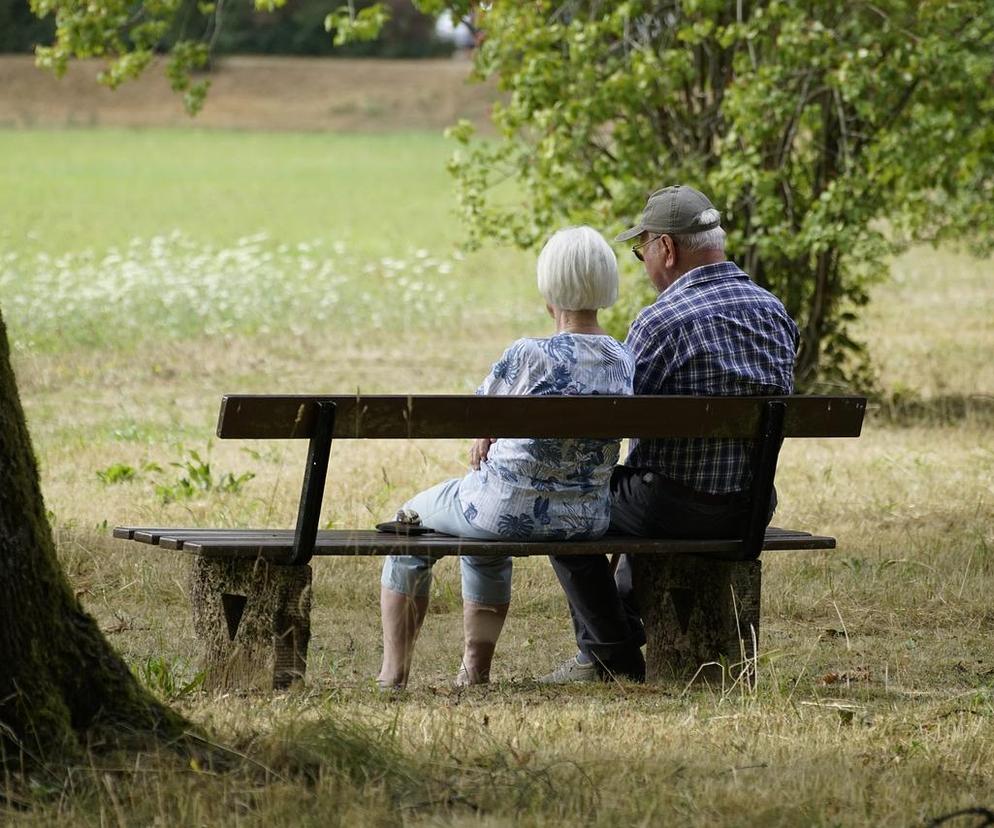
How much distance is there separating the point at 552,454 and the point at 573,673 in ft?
2.86

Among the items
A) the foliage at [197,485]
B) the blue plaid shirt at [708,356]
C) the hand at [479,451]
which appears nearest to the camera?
the hand at [479,451]

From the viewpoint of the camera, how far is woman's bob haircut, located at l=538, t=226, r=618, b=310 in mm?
5168

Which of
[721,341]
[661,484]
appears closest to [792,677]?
[661,484]

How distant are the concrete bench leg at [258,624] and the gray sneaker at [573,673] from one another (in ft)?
3.02

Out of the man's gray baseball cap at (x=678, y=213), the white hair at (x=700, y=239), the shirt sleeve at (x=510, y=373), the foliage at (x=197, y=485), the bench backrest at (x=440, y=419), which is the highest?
the man's gray baseball cap at (x=678, y=213)

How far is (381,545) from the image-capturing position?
5055 millimetres

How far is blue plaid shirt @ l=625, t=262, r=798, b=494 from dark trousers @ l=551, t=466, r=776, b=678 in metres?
0.05

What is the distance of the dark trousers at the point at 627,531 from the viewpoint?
214 inches

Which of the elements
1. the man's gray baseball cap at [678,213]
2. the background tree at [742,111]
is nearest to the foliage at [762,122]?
the background tree at [742,111]

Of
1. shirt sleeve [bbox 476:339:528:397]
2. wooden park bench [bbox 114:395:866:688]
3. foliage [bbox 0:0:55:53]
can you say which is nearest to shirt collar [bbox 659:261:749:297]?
wooden park bench [bbox 114:395:866:688]

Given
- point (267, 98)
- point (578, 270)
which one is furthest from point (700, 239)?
point (267, 98)

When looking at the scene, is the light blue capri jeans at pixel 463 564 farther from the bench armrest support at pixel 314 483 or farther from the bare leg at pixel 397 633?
the bench armrest support at pixel 314 483

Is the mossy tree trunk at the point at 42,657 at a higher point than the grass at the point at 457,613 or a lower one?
higher

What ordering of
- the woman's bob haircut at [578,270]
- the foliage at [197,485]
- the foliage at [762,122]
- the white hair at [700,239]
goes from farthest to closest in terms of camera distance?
the foliage at [762,122], the foliage at [197,485], the white hair at [700,239], the woman's bob haircut at [578,270]
